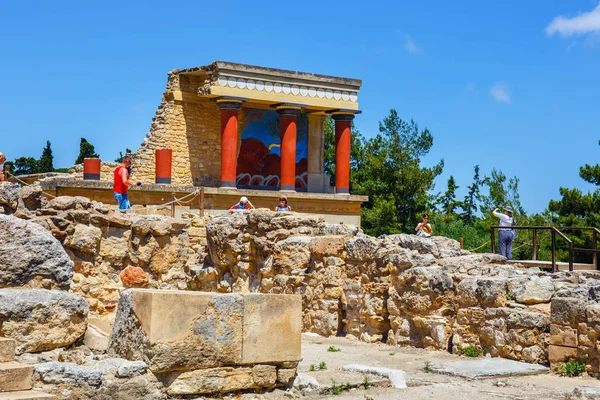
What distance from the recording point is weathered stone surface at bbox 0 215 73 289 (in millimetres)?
7707

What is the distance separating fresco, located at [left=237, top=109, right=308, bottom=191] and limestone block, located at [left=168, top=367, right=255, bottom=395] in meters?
21.6

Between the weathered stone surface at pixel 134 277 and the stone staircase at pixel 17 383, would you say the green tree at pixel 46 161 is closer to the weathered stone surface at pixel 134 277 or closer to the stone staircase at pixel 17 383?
the weathered stone surface at pixel 134 277

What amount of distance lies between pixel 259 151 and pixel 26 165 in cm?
1695

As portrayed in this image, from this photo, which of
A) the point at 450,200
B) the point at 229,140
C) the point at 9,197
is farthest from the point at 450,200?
the point at 9,197

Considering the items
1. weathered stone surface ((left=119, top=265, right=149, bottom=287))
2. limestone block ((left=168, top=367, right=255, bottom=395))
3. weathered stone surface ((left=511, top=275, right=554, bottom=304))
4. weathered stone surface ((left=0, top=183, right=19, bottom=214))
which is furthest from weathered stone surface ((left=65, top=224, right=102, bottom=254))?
limestone block ((left=168, top=367, right=255, bottom=395))

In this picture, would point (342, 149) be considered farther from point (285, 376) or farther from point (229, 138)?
point (285, 376)

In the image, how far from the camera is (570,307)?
9438 millimetres

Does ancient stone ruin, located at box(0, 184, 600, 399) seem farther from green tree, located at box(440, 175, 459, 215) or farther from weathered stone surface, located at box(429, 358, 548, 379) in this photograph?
green tree, located at box(440, 175, 459, 215)

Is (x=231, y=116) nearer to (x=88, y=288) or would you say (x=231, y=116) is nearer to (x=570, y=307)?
(x=88, y=288)

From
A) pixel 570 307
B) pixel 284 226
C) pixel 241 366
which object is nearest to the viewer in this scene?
pixel 241 366

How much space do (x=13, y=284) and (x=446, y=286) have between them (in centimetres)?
574

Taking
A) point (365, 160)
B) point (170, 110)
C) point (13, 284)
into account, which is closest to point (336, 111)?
point (170, 110)

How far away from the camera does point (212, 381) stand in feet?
24.1

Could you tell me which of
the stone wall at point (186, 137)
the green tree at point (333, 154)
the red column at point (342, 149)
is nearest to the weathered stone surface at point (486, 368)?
the stone wall at point (186, 137)
